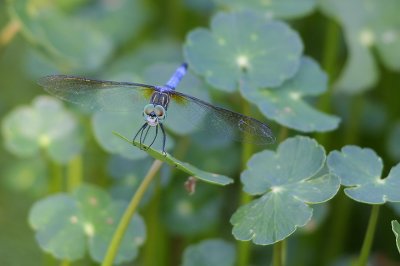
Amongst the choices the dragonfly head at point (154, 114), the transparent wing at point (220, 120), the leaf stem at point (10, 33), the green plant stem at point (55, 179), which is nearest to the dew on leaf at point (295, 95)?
the transparent wing at point (220, 120)

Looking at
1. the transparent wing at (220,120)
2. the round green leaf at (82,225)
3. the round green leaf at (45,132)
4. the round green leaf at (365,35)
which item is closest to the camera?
the transparent wing at (220,120)

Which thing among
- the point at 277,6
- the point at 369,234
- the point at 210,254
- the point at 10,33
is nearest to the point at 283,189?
the point at 369,234

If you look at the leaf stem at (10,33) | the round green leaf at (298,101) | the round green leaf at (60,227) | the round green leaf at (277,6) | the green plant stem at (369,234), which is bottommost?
the round green leaf at (60,227)

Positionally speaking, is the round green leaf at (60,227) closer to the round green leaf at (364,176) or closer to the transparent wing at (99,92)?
the transparent wing at (99,92)

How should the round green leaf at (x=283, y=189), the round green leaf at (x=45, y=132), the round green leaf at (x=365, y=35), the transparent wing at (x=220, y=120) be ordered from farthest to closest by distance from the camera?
the round green leaf at (x=365, y=35) → the round green leaf at (x=45, y=132) → the transparent wing at (x=220, y=120) → the round green leaf at (x=283, y=189)

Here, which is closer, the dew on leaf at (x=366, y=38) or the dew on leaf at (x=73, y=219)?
the dew on leaf at (x=73, y=219)

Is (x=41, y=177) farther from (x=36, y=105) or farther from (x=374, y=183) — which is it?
(x=374, y=183)
